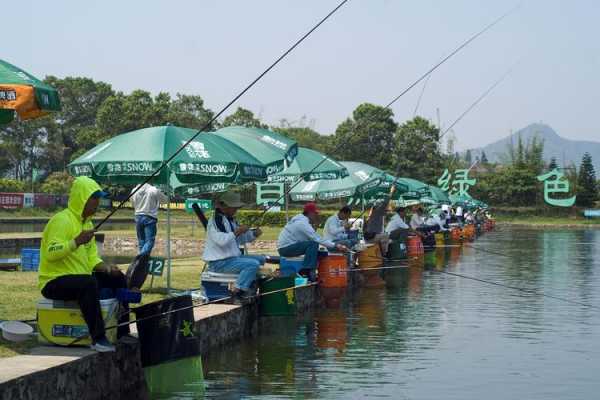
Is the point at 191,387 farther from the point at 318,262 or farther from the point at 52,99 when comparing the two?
the point at 318,262

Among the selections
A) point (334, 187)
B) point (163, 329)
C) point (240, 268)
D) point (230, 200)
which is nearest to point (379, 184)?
point (334, 187)

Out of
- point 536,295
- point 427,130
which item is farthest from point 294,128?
point 536,295

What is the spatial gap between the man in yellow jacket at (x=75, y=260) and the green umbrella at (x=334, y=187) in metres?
13.4

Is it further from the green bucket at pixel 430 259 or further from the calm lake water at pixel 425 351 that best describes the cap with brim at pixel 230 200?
the green bucket at pixel 430 259

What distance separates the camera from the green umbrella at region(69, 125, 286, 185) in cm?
1129

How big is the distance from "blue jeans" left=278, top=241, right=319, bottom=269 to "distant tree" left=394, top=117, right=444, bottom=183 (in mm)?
57994

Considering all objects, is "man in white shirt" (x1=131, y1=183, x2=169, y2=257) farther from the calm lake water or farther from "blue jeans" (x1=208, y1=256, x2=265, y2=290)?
"blue jeans" (x1=208, y1=256, x2=265, y2=290)

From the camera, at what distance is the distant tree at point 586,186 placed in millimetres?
83500

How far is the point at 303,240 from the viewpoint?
13.9 meters

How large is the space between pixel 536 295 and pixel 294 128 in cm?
8321

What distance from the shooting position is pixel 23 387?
6.46m

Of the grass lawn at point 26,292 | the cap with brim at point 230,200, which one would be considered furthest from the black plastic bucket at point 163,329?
the cap with brim at point 230,200

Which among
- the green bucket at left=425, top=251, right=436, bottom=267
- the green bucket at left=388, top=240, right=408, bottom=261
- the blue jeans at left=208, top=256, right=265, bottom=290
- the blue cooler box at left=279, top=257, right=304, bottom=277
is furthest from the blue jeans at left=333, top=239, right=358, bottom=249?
the green bucket at left=425, top=251, right=436, bottom=267

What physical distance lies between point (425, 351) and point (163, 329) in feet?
12.5
